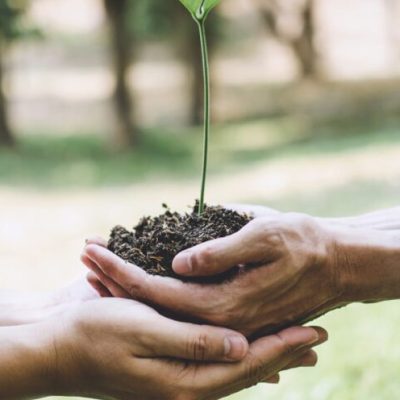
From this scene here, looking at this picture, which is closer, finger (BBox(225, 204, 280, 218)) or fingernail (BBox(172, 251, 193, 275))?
fingernail (BBox(172, 251, 193, 275))

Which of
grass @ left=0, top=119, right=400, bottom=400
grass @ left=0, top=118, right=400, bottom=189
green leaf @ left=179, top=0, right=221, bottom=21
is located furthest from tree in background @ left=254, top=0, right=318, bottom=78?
green leaf @ left=179, top=0, right=221, bottom=21

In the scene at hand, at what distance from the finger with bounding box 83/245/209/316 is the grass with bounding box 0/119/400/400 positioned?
119 cm

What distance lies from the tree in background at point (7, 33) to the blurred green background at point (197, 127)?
20 millimetres

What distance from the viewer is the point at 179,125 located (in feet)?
33.5

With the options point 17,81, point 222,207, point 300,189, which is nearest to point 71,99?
point 17,81

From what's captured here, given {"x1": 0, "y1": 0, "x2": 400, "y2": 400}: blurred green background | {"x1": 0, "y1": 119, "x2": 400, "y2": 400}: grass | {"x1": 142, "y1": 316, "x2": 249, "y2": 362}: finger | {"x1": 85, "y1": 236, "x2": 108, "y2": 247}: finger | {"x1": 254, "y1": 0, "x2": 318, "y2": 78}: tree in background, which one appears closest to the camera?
{"x1": 142, "y1": 316, "x2": 249, "y2": 362}: finger

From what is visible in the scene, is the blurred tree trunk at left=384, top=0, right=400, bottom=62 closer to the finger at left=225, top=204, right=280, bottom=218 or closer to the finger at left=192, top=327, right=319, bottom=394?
the finger at left=225, top=204, right=280, bottom=218

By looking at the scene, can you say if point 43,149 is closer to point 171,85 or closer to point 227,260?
point 171,85

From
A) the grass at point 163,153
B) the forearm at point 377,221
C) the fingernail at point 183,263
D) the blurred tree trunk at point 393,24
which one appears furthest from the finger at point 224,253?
the blurred tree trunk at point 393,24

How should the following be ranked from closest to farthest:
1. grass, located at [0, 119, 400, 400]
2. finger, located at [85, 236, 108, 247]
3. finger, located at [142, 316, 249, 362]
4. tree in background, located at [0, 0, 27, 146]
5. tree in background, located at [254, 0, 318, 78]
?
finger, located at [142, 316, 249, 362] < finger, located at [85, 236, 108, 247] < grass, located at [0, 119, 400, 400] < tree in background, located at [0, 0, 27, 146] < tree in background, located at [254, 0, 318, 78]

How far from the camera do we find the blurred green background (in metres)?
4.53

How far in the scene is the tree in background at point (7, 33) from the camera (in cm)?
698

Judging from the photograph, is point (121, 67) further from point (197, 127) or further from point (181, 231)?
point (181, 231)

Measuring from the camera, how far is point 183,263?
1291 mm
